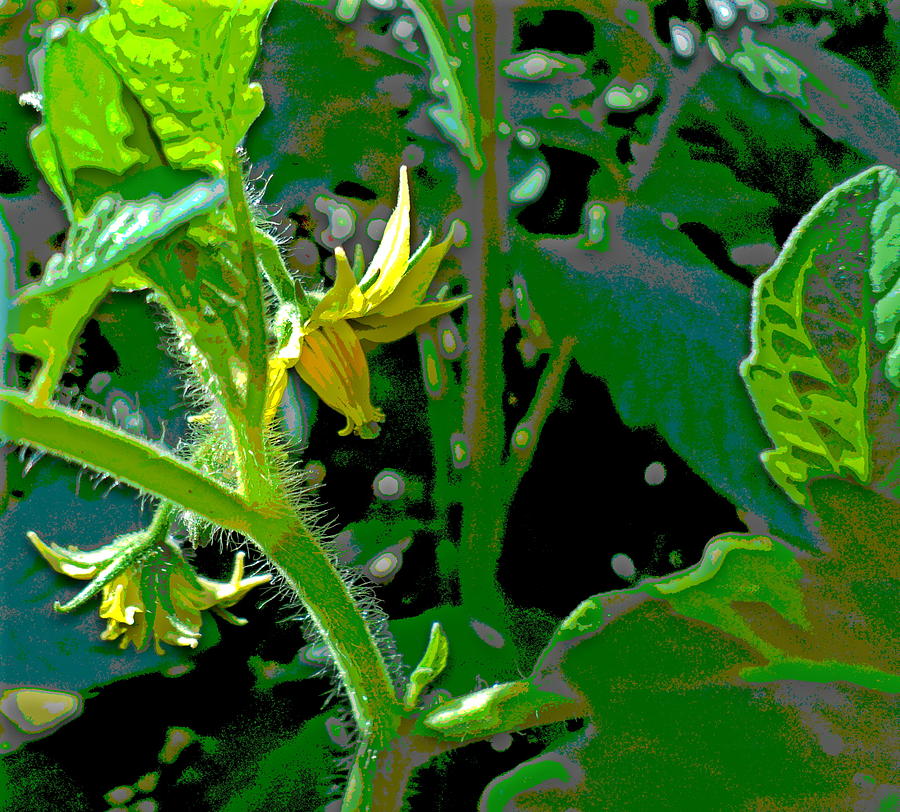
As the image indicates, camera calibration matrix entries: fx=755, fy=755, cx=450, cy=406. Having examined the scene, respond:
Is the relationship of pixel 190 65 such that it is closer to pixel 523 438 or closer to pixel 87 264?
pixel 87 264

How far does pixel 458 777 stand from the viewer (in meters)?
0.28

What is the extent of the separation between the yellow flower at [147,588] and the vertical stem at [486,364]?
85mm

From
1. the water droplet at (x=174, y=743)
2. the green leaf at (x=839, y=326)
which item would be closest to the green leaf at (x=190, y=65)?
the green leaf at (x=839, y=326)

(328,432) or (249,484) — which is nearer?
(249,484)

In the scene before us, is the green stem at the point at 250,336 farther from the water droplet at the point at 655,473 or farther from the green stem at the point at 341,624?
the water droplet at the point at 655,473

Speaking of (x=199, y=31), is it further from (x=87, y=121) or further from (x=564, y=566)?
(x=564, y=566)

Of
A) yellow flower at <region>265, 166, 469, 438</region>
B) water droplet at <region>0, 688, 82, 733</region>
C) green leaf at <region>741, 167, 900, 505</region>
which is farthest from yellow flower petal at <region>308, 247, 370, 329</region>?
water droplet at <region>0, 688, 82, 733</region>

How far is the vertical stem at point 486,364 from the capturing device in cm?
31

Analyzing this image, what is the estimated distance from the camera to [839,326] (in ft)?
0.61

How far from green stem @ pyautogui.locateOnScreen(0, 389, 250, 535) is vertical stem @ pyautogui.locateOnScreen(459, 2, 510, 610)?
0.45 feet

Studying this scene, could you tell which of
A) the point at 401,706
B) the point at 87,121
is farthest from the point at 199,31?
the point at 401,706

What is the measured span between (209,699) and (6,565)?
10 centimetres

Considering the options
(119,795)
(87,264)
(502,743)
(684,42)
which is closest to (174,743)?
(119,795)

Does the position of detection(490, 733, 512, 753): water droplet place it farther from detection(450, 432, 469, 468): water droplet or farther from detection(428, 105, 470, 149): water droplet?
detection(428, 105, 470, 149): water droplet
